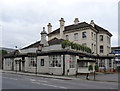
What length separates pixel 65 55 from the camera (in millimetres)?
24547

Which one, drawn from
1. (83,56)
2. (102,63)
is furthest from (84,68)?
(102,63)

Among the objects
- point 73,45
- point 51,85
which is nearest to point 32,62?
point 73,45

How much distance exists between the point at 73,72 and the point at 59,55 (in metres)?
4.11

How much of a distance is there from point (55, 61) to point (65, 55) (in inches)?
88.8

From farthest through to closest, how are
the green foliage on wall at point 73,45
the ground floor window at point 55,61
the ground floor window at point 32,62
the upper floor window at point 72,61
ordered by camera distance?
1. the ground floor window at point 32,62
2. the upper floor window at point 72,61
3. the ground floor window at point 55,61
4. the green foliage on wall at point 73,45

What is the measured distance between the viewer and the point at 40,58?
92.1 feet

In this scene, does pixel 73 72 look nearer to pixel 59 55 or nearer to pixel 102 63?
pixel 59 55

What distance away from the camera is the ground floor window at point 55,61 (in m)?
25.2

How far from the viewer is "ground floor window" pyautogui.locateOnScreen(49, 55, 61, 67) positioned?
2523 centimetres

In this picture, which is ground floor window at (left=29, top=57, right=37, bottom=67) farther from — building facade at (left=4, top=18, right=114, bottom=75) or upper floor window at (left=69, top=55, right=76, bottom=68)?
upper floor window at (left=69, top=55, right=76, bottom=68)

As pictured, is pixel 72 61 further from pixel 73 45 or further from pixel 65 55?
pixel 73 45

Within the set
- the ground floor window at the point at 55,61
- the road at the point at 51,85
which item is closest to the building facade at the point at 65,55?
the ground floor window at the point at 55,61

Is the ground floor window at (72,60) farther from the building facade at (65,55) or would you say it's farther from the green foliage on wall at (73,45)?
the green foliage on wall at (73,45)

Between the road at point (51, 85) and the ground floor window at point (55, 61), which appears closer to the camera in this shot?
the road at point (51, 85)
